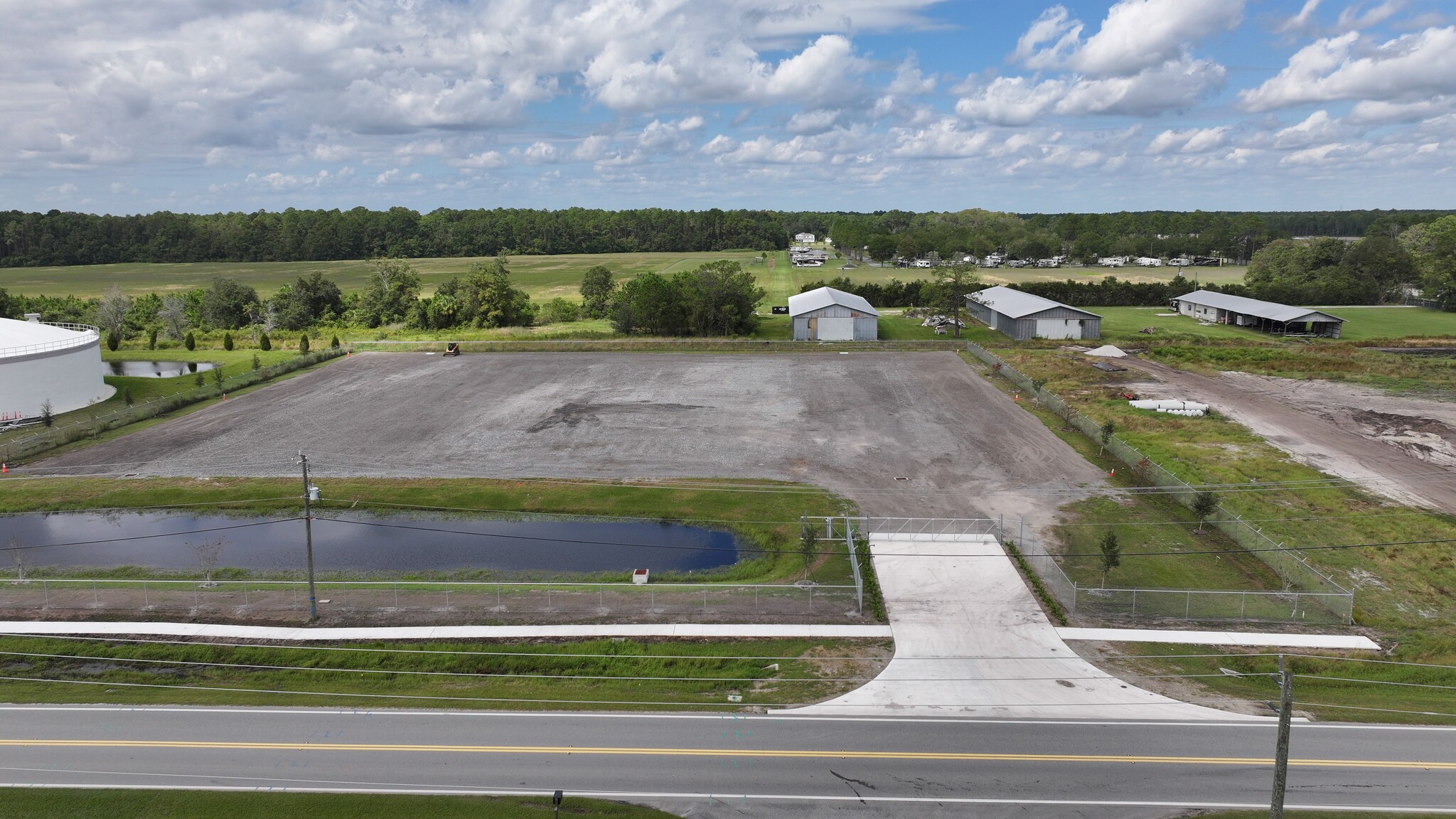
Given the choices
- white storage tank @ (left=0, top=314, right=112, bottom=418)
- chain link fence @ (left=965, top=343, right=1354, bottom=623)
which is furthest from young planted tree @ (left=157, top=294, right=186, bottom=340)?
chain link fence @ (left=965, top=343, right=1354, bottom=623)

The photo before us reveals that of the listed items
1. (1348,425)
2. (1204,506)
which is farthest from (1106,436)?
(1348,425)

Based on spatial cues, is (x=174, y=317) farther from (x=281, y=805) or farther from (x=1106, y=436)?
(x=1106, y=436)

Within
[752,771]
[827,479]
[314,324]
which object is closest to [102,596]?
[752,771]

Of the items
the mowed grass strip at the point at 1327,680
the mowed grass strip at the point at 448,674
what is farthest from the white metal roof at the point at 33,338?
the mowed grass strip at the point at 1327,680

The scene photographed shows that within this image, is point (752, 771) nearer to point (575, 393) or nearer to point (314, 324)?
point (575, 393)

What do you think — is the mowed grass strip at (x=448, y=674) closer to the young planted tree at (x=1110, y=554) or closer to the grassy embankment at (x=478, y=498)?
the young planted tree at (x=1110, y=554)
